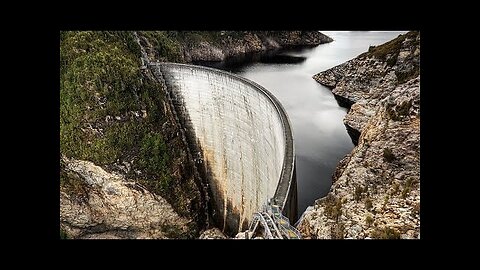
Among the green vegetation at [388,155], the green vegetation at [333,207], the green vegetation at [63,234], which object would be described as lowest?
the green vegetation at [63,234]

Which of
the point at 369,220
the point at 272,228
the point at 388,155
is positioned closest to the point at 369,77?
the point at 388,155

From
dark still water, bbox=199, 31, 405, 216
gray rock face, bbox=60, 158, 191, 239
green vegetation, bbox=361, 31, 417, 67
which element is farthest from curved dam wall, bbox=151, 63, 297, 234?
green vegetation, bbox=361, 31, 417, 67

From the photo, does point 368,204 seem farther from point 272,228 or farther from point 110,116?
point 110,116

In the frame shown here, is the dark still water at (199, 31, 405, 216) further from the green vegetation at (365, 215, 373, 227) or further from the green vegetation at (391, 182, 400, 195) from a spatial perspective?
the green vegetation at (365, 215, 373, 227)

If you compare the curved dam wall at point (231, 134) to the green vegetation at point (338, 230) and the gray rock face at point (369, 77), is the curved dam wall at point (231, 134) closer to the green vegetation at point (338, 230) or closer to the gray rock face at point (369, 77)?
the green vegetation at point (338, 230)

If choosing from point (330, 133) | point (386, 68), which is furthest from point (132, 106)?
point (386, 68)

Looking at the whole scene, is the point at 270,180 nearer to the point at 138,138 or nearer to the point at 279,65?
the point at 138,138

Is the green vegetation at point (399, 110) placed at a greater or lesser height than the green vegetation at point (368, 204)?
greater

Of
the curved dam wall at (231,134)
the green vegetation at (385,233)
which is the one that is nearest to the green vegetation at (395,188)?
the green vegetation at (385,233)
